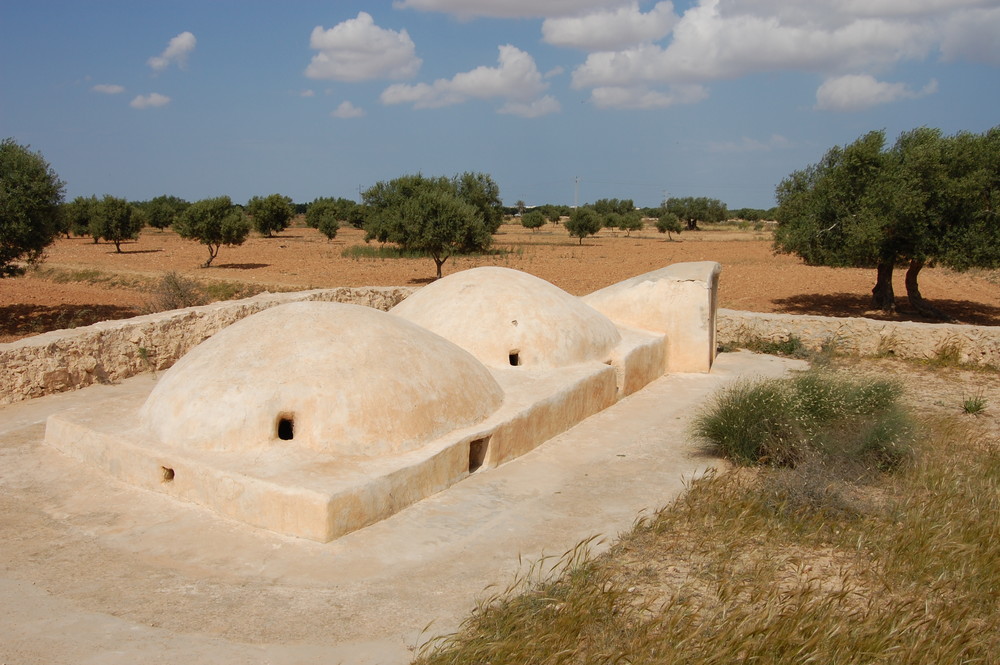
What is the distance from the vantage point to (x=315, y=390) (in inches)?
271

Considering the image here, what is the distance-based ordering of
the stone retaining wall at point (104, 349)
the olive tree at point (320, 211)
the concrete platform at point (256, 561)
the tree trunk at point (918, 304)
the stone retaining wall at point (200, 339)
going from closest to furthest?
the concrete platform at point (256, 561), the stone retaining wall at point (104, 349), the stone retaining wall at point (200, 339), the tree trunk at point (918, 304), the olive tree at point (320, 211)

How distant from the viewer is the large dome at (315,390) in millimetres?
6715

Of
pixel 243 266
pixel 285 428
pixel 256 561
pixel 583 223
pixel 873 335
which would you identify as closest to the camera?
pixel 256 561

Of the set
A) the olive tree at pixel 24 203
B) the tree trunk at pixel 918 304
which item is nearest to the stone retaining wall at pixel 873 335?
the tree trunk at pixel 918 304

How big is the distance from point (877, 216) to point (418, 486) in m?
14.4

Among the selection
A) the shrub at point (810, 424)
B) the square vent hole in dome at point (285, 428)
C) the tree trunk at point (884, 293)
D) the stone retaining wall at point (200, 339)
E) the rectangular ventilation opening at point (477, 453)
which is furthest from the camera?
the tree trunk at point (884, 293)

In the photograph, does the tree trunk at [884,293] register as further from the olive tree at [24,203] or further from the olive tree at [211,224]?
the olive tree at [211,224]

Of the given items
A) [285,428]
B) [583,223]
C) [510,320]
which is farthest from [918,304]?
[583,223]

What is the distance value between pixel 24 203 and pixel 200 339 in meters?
8.15

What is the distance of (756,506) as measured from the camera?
6.59 meters

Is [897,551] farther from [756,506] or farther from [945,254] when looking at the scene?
[945,254]

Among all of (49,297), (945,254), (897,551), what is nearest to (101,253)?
(49,297)

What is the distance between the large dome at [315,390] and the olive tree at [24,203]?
11.7m

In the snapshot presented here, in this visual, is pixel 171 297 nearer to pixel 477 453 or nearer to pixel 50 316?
pixel 50 316
